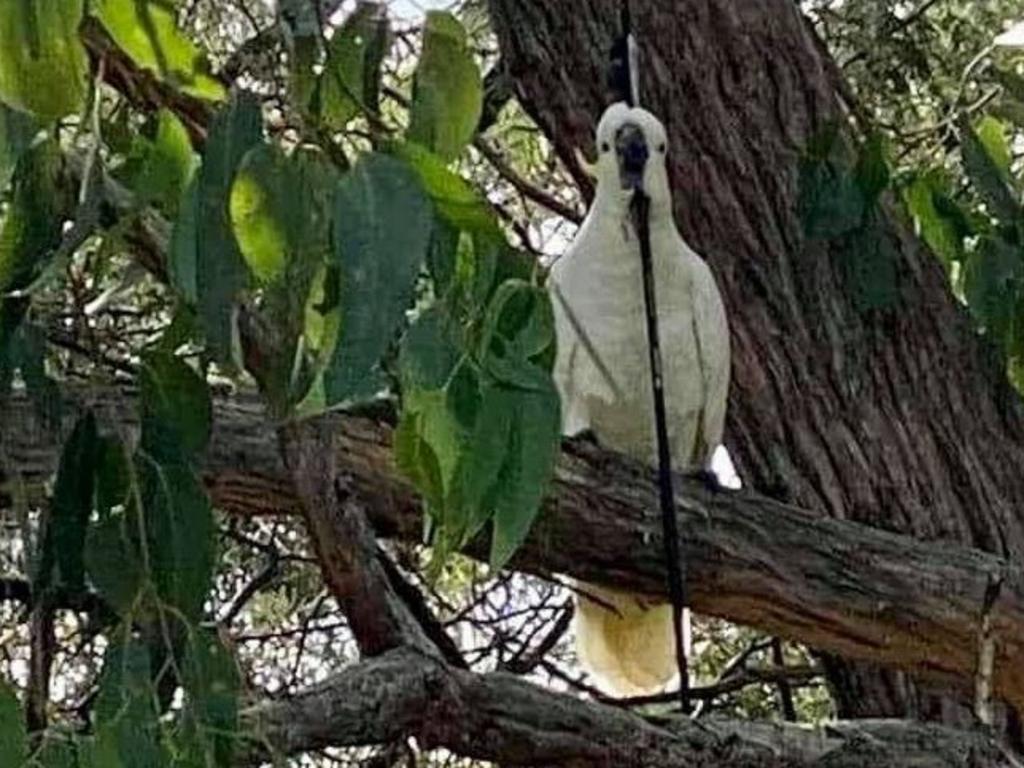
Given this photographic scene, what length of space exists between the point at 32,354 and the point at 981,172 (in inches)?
33.5

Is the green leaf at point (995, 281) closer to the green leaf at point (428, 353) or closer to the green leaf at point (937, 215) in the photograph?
the green leaf at point (937, 215)

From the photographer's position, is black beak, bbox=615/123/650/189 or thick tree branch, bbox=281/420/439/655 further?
black beak, bbox=615/123/650/189

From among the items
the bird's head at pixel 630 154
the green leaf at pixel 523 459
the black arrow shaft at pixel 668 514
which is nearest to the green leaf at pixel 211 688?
the green leaf at pixel 523 459

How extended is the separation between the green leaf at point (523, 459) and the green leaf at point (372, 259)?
0.27 ft

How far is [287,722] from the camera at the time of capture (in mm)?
1136

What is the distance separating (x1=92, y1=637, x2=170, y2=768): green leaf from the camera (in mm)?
809

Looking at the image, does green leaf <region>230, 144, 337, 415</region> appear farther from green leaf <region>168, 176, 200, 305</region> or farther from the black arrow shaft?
the black arrow shaft

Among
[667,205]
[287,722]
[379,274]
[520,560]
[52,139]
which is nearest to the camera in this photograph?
[379,274]

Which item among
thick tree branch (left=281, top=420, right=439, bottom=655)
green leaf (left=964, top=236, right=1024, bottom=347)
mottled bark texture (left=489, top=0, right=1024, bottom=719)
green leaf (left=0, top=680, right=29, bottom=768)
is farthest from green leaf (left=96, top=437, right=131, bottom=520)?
mottled bark texture (left=489, top=0, right=1024, bottom=719)

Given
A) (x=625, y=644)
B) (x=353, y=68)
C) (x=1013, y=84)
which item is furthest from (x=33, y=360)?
(x=625, y=644)

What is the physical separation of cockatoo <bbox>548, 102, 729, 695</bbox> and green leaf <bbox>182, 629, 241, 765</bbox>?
86cm

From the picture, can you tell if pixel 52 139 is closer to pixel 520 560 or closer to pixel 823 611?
pixel 520 560

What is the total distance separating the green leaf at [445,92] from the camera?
909 millimetres

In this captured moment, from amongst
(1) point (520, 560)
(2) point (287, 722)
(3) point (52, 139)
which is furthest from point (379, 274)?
(1) point (520, 560)
